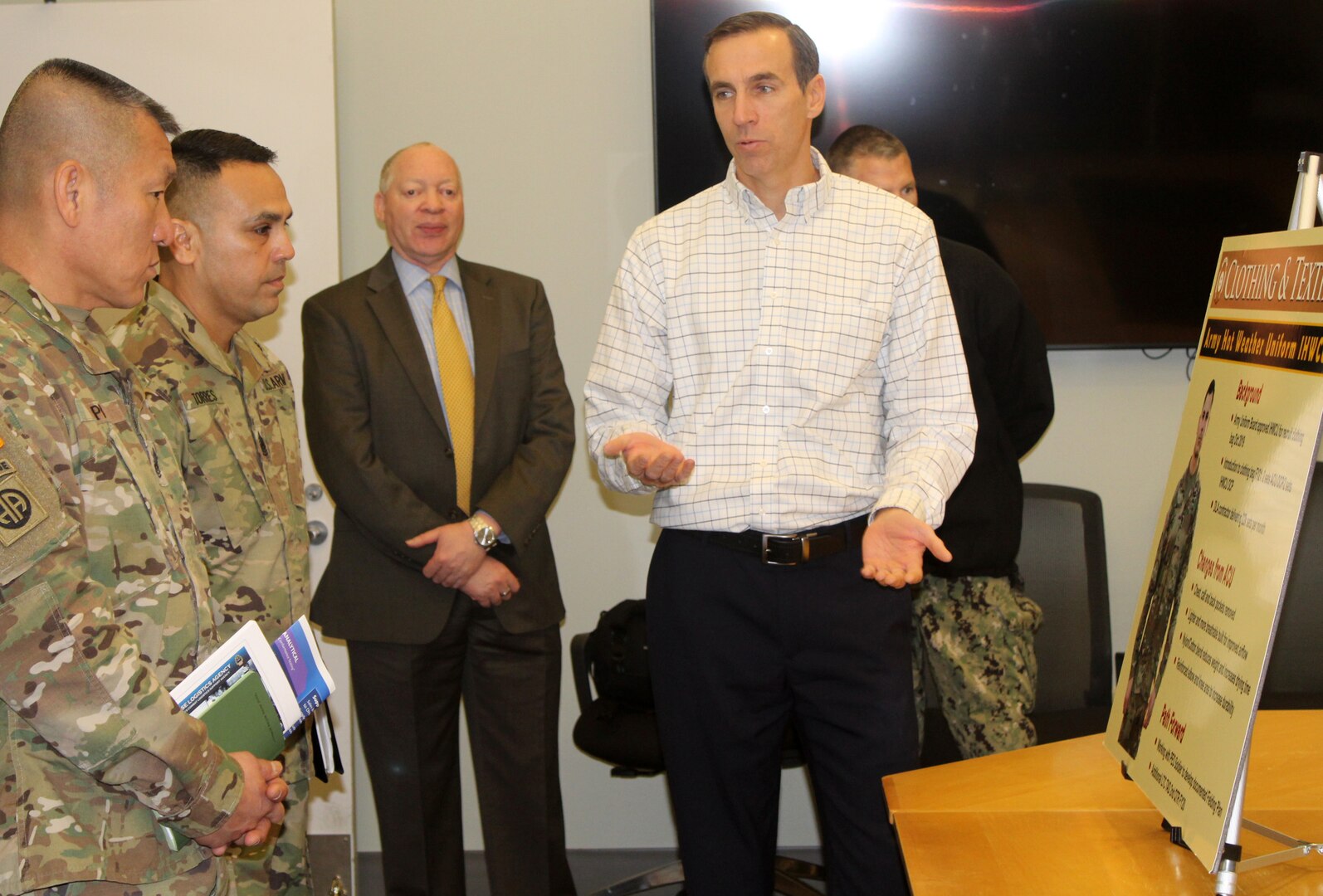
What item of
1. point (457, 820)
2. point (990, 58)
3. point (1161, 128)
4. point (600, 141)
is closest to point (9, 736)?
point (457, 820)

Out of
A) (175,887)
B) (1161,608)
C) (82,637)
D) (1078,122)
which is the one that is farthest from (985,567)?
(82,637)

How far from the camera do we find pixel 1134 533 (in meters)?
3.46

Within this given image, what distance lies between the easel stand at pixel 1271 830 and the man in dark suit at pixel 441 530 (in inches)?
71.9

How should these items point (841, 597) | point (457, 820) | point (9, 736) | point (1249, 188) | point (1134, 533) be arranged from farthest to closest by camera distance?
point (1134, 533) < point (1249, 188) < point (457, 820) < point (841, 597) < point (9, 736)

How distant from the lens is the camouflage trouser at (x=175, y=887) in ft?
4.80

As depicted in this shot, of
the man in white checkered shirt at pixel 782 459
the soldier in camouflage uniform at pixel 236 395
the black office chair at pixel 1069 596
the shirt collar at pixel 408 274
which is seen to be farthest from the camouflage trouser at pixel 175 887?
the black office chair at pixel 1069 596

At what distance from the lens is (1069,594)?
3.25m

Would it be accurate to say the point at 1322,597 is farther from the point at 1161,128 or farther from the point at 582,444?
the point at 582,444

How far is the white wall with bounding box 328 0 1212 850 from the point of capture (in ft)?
11.2

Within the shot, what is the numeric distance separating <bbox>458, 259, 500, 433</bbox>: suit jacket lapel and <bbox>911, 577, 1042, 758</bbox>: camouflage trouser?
1165 mm

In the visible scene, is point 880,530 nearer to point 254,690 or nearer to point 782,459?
point 782,459

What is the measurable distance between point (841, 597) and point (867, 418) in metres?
0.35

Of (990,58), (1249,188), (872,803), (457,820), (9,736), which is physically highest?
(990,58)

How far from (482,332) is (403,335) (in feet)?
0.66
